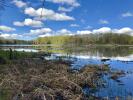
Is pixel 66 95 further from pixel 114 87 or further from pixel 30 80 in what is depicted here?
pixel 114 87

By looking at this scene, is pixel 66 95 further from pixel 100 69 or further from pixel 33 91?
pixel 100 69

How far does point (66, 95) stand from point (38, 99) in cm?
112

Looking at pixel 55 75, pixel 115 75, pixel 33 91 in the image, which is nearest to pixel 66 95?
pixel 33 91

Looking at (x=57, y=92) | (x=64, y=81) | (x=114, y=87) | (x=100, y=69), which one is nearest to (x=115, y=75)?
(x=100, y=69)

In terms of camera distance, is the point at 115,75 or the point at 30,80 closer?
the point at 30,80

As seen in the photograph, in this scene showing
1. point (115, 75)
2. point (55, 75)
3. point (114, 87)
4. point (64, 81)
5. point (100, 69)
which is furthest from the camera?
point (100, 69)

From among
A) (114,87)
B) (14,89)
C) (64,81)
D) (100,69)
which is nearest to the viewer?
(14,89)

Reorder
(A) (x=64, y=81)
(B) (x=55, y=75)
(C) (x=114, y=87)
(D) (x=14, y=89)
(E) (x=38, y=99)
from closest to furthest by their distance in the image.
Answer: (E) (x=38, y=99) → (D) (x=14, y=89) → (A) (x=64, y=81) → (B) (x=55, y=75) → (C) (x=114, y=87)

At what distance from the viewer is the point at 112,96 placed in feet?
49.2

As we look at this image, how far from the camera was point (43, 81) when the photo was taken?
1440cm

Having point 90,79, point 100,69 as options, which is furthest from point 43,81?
point 100,69

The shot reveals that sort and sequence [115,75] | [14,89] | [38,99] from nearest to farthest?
1. [38,99]
2. [14,89]
3. [115,75]

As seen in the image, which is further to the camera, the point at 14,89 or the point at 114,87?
the point at 114,87

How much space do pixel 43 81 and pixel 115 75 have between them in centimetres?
961
